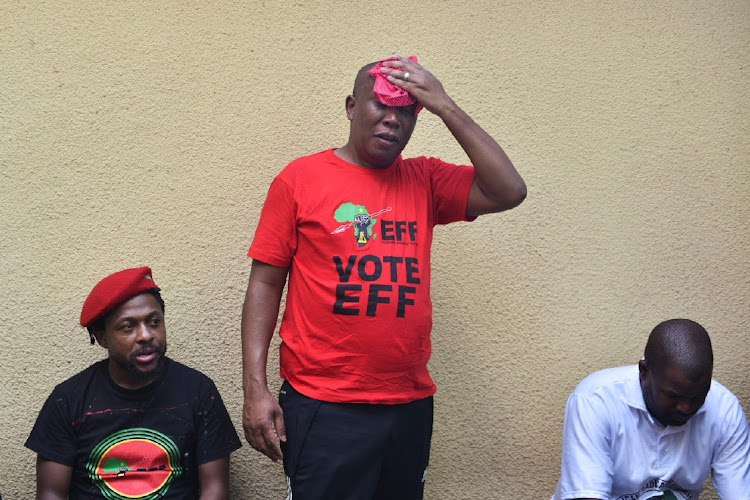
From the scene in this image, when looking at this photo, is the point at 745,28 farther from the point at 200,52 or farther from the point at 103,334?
the point at 103,334

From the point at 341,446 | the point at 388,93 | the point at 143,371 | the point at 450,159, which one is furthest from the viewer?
the point at 450,159

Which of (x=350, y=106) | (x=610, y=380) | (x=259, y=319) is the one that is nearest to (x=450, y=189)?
(x=350, y=106)

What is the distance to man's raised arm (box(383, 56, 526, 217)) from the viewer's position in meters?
2.38

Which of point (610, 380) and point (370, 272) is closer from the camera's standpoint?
point (370, 272)

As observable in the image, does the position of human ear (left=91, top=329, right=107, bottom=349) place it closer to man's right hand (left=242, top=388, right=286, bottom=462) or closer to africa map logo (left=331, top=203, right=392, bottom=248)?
man's right hand (left=242, top=388, right=286, bottom=462)

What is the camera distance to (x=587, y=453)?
249 centimetres

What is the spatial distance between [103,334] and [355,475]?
1.04 meters

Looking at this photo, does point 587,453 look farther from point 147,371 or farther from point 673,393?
point 147,371

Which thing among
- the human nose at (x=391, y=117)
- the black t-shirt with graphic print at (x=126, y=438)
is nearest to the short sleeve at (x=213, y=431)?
the black t-shirt with graphic print at (x=126, y=438)

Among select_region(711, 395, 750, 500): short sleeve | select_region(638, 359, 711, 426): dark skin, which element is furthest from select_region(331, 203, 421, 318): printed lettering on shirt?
select_region(711, 395, 750, 500): short sleeve

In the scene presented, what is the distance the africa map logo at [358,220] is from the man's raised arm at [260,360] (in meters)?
0.27

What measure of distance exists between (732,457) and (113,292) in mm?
2264

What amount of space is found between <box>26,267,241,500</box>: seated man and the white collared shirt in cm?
129

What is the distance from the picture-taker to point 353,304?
7.46 ft
